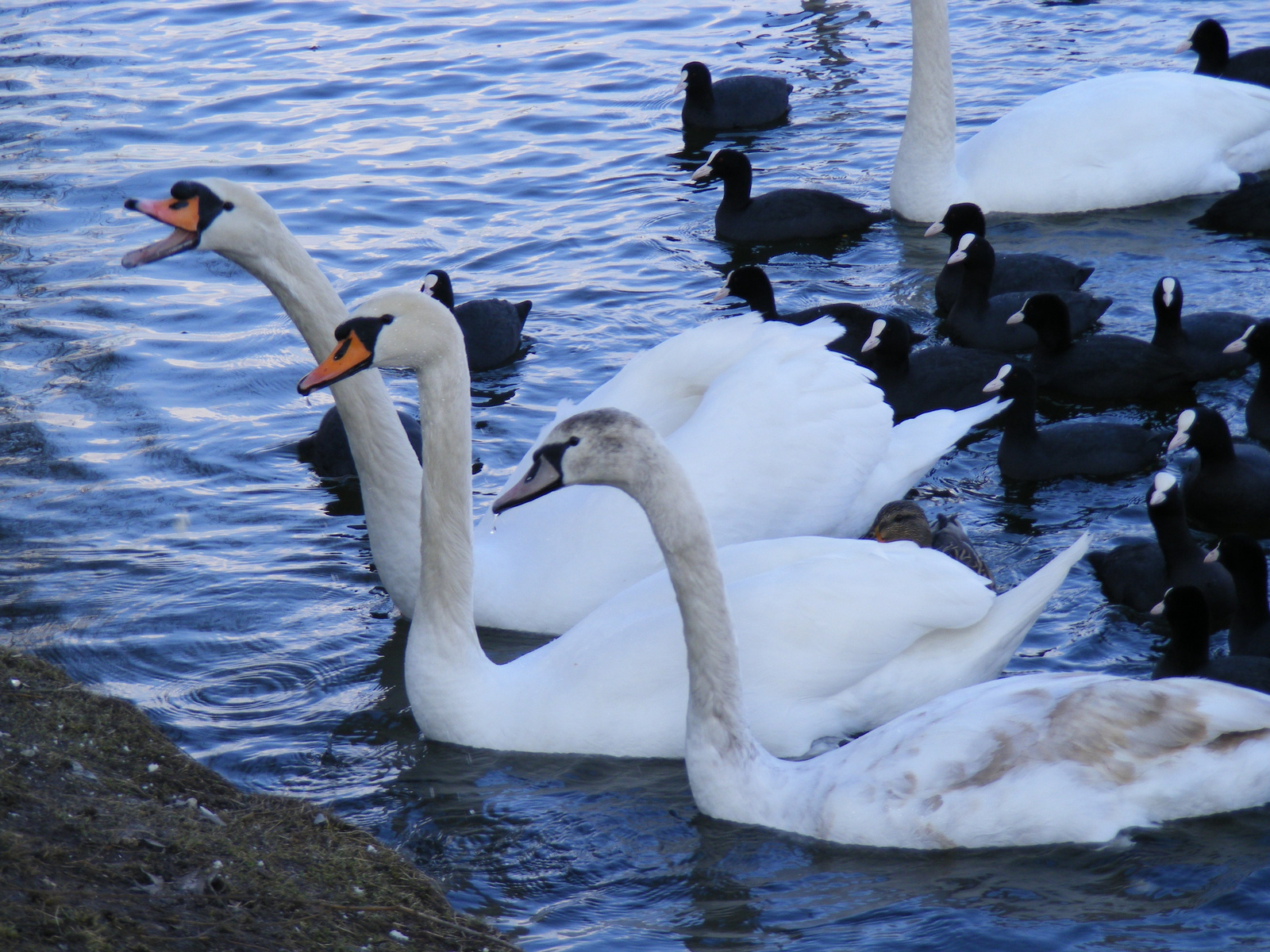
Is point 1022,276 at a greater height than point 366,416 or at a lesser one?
lesser

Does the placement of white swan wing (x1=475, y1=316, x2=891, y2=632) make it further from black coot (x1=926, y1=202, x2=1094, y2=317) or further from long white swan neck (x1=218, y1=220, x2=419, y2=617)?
black coot (x1=926, y1=202, x2=1094, y2=317)

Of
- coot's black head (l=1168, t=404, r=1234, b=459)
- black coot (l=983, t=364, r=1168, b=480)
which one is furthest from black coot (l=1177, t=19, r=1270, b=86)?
coot's black head (l=1168, t=404, r=1234, b=459)

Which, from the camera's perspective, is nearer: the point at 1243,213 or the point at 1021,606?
the point at 1021,606

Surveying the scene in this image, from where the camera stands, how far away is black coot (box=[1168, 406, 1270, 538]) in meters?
7.19

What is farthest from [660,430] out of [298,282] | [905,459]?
[298,282]

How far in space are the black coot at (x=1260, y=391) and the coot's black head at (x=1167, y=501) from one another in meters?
1.50

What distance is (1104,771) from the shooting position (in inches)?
194

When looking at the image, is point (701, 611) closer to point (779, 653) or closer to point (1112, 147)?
point (779, 653)

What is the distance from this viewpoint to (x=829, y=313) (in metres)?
9.48

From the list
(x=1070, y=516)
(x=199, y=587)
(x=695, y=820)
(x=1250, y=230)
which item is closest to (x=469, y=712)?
(x=695, y=820)

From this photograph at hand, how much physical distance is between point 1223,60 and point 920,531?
738 centimetres

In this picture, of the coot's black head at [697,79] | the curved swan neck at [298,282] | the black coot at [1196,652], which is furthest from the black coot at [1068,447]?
the coot's black head at [697,79]

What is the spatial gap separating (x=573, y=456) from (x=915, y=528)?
8.81 ft

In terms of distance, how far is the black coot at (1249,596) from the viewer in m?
6.17
